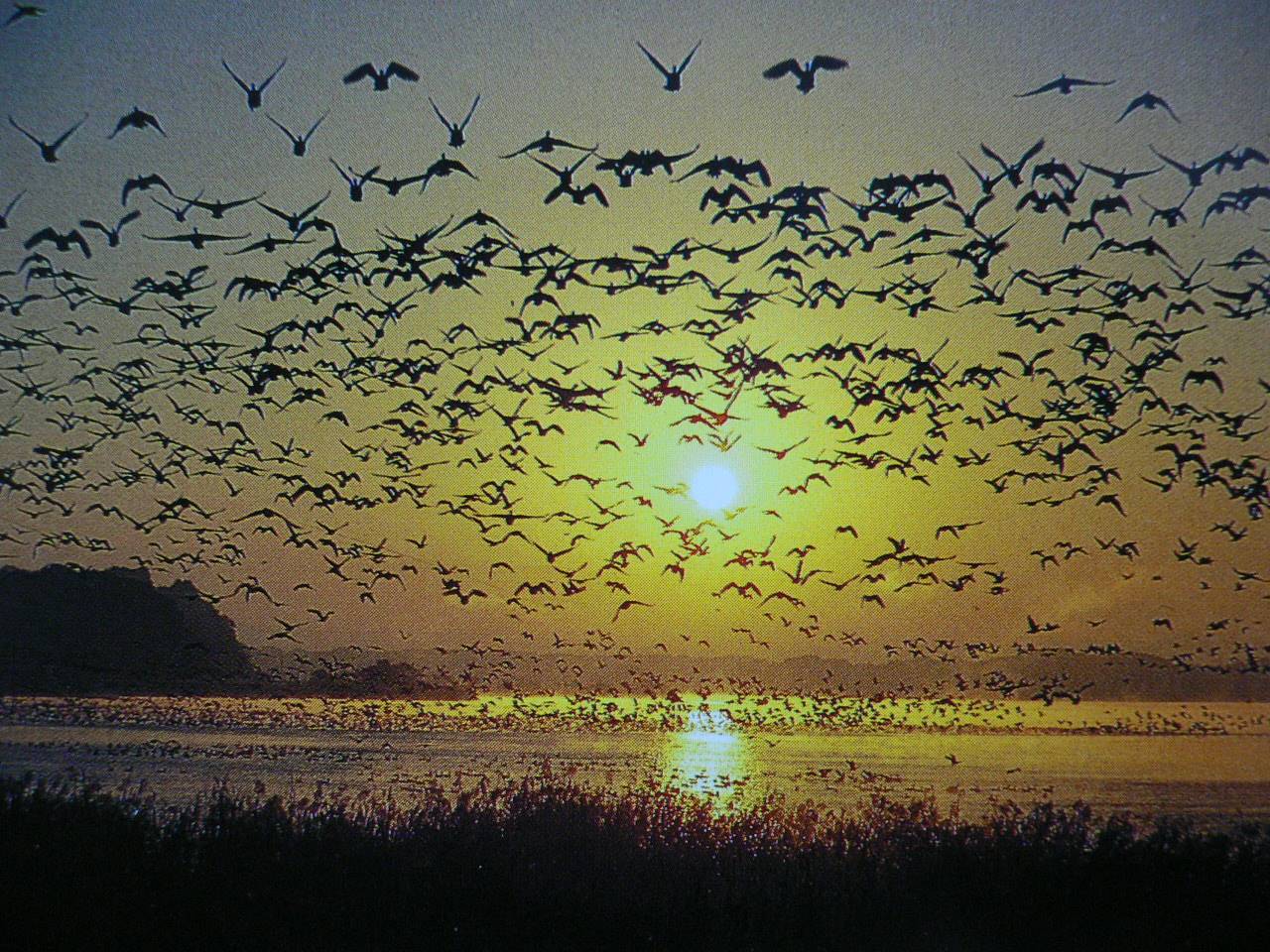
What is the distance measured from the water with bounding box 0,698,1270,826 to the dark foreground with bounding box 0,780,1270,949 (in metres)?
5.52

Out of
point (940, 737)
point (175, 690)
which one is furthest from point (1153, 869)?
point (175, 690)

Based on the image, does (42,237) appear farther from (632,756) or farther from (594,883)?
(632,756)

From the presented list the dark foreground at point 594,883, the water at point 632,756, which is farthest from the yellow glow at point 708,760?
the dark foreground at point 594,883

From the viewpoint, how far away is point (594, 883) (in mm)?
19938

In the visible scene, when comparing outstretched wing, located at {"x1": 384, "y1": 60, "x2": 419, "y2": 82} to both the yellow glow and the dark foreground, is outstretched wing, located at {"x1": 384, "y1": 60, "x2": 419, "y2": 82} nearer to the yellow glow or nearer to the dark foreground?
the dark foreground

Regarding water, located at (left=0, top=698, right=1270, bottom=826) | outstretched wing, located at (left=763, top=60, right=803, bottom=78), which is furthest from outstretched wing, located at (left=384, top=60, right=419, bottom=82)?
water, located at (left=0, top=698, right=1270, bottom=826)

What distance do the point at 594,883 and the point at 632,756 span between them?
64633 millimetres

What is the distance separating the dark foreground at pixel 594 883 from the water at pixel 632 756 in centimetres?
552

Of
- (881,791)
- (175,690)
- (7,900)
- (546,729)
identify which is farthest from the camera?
(175,690)

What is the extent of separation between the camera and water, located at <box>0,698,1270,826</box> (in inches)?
2080

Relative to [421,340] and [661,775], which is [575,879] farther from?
[661,775]

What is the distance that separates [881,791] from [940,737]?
7100 centimetres

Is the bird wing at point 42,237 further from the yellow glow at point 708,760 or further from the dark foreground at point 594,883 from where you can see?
the yellow glow at point 708,760

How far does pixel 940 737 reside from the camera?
125688 mm
